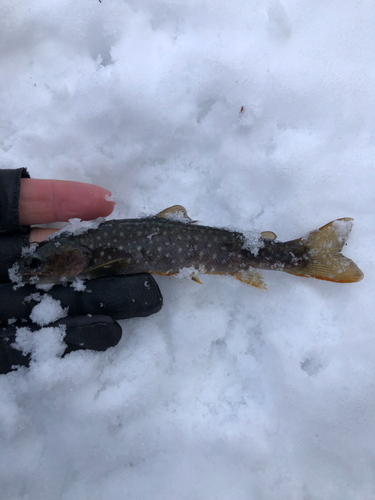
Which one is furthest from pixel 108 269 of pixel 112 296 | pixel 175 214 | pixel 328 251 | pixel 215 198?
pixel 328 251

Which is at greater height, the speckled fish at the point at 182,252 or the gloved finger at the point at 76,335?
the speckled fish at the point at 182,252

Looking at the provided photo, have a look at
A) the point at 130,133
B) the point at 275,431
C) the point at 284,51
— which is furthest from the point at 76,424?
the point at 284,51

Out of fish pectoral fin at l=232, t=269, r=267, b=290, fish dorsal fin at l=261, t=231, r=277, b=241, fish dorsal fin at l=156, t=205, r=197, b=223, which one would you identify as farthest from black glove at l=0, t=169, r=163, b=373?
fish dorsal fin at l=261, t=231, r=277, b=241

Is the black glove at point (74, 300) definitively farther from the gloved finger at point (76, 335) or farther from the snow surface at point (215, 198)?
the snow surface at point (215, 198)

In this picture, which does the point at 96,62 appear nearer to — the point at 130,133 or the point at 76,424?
the point at 130,133

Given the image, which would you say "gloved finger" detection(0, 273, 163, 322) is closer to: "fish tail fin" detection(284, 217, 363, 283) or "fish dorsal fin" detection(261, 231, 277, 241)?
"fish dorsal fin" detection(261, 231, 277, 241)

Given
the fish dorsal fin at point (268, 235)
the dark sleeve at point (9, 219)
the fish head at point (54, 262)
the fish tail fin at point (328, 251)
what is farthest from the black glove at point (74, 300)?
the fish tail fin at point (328, 251)

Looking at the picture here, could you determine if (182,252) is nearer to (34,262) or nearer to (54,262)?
(54,262)
